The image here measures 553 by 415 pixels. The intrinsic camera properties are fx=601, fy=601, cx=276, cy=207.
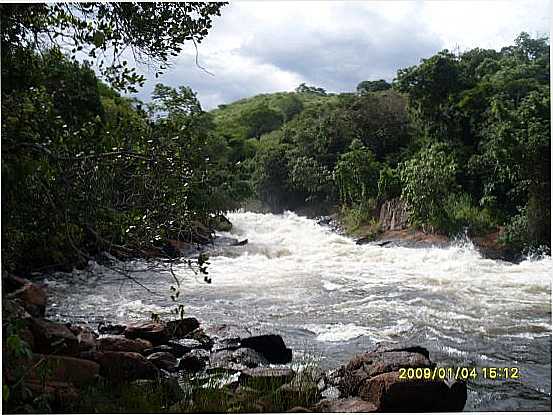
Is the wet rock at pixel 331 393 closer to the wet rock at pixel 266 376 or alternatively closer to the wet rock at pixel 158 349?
the wet rock at pixel 266 376

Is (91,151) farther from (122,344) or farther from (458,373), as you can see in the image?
(458,373)

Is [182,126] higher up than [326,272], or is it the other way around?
[182,126]

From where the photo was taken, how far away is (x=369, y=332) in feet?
13.7

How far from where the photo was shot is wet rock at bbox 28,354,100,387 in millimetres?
2824

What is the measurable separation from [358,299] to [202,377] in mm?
2044

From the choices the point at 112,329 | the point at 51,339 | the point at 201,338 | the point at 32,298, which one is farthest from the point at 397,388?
the point at 32,298

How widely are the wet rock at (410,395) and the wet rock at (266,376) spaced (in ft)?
1.48

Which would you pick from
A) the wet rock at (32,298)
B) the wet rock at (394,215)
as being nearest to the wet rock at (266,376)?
the wet rock at (32,298)

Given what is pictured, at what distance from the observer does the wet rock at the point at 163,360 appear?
3545mm

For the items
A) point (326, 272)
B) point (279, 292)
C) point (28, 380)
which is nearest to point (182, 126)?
point (28, 380)

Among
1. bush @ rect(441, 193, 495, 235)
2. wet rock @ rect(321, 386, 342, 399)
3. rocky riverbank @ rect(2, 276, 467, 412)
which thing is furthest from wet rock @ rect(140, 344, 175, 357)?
bush @ rect(441, 193, 495, 235)

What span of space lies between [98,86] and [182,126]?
65 cm

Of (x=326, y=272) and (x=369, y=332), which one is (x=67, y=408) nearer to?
(x=369, y=332)

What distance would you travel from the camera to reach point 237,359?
144 inches
